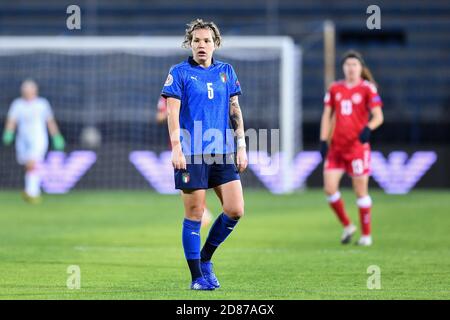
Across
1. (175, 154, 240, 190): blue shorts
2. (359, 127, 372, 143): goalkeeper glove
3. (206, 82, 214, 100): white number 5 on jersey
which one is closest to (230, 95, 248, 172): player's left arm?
(175, 154, 240, 190): blue shorts

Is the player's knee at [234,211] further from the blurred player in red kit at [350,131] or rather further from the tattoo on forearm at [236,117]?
the blurred player in red kit at [350,131]

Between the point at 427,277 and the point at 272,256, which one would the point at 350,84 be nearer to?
the point at 272,256

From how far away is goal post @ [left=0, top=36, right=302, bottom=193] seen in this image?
2161 centimetres

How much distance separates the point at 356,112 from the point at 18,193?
11.3 metres

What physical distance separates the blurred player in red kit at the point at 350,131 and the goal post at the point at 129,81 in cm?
899

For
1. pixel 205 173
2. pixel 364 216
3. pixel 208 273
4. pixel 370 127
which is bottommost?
pixel 364 216

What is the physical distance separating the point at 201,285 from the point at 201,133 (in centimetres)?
109

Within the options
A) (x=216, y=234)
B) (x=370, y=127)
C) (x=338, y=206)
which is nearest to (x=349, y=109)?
(x=370, y=127)

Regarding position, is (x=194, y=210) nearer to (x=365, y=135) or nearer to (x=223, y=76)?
(x=223, y=76)

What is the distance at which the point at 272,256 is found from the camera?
1038 cm

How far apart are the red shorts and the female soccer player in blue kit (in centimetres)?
432

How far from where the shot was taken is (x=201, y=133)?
7.53 m

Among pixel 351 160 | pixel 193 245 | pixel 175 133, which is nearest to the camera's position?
pixel 175 133

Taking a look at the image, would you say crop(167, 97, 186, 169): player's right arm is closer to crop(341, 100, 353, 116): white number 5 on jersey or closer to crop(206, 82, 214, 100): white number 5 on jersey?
crop(206, 82, 214, 100): white number 5 on jersey
